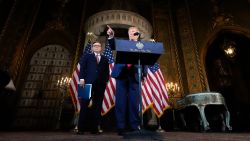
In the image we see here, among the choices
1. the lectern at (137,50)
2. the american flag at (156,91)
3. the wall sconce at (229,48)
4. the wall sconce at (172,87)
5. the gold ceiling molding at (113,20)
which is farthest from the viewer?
the wall sconce at (229,48)

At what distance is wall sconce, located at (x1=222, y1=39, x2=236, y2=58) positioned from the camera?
8.91 m

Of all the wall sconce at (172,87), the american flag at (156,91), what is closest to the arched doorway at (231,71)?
the wall sconce at (172,87)

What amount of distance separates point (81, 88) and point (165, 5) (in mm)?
8869

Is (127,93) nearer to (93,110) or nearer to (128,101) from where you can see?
(128,101)

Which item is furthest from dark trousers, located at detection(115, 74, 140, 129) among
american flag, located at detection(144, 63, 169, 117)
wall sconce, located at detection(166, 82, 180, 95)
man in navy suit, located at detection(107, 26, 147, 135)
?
wall sconce, located at detection(166, 82, 180, 95)

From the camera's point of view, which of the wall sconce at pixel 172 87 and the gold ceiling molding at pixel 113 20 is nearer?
the gold ceiling molding at pixel 113 20

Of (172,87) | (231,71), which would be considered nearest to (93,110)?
(172,87)

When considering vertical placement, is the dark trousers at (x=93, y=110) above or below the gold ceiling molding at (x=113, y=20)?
below

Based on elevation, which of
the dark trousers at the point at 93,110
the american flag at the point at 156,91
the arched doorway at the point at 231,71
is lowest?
the dark trousers at the point at 93,110

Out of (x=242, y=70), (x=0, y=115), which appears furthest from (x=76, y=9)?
(x=242, y=70)

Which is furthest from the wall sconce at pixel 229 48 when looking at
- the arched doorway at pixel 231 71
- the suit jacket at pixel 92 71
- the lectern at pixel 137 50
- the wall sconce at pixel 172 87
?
the lectern at pixel 137 50

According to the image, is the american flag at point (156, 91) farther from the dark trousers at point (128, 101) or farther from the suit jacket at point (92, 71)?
the dark trousers at point (128, 101)

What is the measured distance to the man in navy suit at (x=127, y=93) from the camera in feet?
9.83

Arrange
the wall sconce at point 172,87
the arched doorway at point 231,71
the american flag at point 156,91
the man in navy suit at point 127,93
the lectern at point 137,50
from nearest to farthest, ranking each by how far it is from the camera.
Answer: the lectern at point 137,50 → the man in navy suit at point 127,93 → the american flag at point 156,91 → the wall sconce at point 172,87 → the arched doorway at point 231,71
